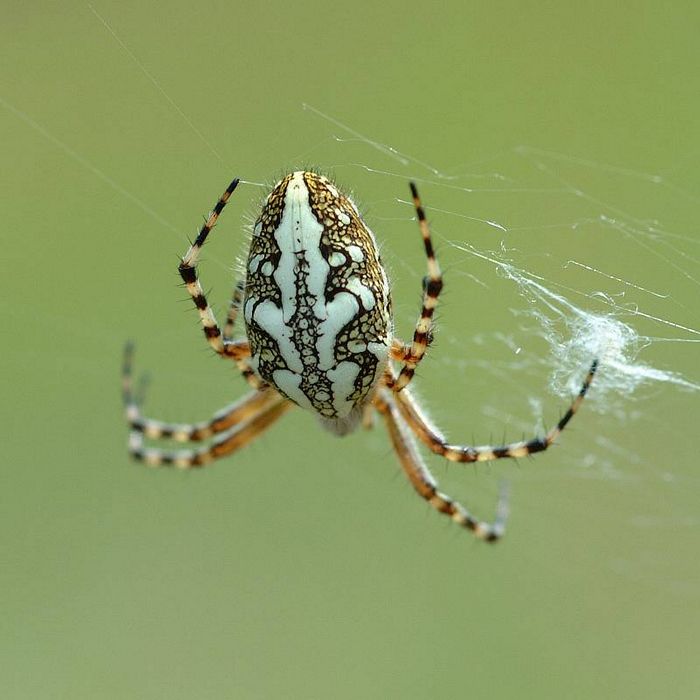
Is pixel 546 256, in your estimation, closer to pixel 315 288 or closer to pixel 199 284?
pixel 315 288

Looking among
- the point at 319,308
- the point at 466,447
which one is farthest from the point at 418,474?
the point at 319,308

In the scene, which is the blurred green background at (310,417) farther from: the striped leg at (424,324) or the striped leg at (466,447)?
the striped leg at (424,324)

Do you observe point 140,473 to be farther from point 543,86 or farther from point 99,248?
point 543,86

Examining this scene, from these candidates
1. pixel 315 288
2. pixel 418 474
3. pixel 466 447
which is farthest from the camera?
pixel 418 474

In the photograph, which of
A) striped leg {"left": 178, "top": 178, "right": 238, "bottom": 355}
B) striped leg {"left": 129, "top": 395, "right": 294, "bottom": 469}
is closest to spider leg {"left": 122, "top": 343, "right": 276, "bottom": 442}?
striped leg {"left": 129, "top": 395, "right": 294, "bottom": 469}

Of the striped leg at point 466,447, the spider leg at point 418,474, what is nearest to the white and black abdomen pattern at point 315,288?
the striped leg at point 466,447

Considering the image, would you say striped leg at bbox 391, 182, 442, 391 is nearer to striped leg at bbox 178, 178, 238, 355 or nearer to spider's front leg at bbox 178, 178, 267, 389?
spider's front leg at bbox 178, 178, 267, 389
